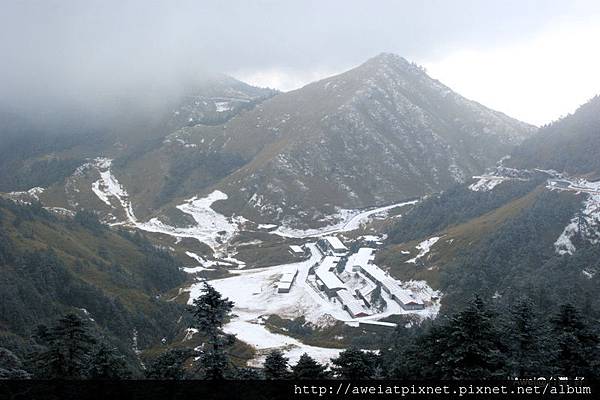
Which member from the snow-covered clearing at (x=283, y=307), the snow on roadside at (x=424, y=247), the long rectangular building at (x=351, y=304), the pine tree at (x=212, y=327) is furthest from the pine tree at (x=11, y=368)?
the snow on roadside at (x=424, y=247)

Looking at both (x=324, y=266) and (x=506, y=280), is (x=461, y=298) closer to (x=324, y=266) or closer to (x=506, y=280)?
(x=506, y=280)

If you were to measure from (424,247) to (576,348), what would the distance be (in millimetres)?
132547

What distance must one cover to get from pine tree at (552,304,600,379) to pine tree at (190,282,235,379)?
28.6 m

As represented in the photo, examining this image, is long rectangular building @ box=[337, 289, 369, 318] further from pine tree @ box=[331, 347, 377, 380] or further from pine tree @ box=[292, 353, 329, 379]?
pine tree @ box=[292, 353, 329, 379]

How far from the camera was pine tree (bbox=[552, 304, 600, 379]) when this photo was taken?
40969 millimetres

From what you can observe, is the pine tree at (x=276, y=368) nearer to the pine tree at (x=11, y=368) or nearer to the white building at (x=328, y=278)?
the pine tree at (x=11, y=368)

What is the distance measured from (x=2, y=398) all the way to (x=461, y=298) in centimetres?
11621

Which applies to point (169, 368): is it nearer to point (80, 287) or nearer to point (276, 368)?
point (276, 368)

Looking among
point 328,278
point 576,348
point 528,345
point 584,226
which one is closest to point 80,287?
point 328,278

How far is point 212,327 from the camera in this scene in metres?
36.2

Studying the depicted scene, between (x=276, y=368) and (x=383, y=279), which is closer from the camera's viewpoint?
(x=276, y=368)

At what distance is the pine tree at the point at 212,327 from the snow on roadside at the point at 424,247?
134m

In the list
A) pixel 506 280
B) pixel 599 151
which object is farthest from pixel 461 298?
pixel 599 151

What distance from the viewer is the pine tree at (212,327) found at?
35.8 meters
